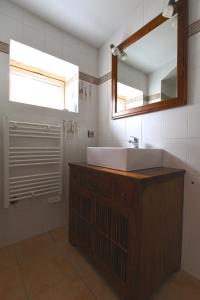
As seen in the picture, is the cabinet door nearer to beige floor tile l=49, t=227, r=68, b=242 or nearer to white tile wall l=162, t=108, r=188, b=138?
beige floor tile l=49, t=227, r=68, b=242

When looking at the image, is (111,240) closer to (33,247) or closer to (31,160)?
(33,247)

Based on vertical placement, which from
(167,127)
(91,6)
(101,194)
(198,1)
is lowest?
(101,194)

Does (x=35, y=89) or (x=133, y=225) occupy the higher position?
(x=35, y=89)

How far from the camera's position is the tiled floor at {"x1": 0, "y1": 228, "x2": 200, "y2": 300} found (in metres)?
1.07

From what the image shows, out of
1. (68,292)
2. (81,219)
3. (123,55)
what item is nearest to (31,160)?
(81,219)

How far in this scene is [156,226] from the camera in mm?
1043

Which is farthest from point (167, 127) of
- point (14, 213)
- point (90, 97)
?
point (14, 213)

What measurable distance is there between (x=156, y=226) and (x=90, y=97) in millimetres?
1701

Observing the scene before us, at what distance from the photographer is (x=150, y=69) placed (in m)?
1.54

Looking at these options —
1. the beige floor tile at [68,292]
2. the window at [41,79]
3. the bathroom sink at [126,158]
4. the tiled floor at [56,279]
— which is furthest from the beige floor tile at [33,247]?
the window at [41,79]

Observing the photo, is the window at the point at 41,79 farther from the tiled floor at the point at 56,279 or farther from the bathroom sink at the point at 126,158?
the tiled floor at the point at 56,279

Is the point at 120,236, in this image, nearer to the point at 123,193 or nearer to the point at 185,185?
the point at 123,193

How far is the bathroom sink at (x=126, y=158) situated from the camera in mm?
1158

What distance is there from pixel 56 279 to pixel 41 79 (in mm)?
2096
